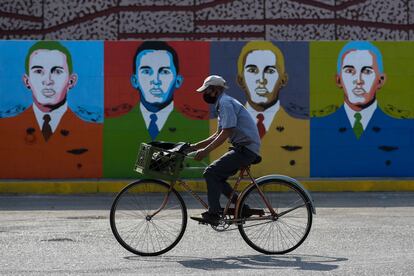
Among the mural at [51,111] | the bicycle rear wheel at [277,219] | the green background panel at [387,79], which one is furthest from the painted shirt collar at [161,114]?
the bicycle rear wheel at [277,219]

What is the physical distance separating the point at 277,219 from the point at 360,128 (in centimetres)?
833

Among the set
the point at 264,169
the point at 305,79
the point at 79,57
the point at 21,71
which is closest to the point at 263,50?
the point at 305,79

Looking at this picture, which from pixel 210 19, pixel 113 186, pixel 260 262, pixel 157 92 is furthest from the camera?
pixel 210 19

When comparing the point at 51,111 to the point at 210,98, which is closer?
the point at 210,98

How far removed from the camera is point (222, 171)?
7.37m

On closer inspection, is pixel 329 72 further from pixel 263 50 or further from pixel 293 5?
pixel 293 5

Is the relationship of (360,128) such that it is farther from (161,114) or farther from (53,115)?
(53,115)

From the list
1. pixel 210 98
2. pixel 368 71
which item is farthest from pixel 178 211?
pixel 368 71

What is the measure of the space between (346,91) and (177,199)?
347 inches

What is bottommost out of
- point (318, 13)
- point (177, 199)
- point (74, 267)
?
point (74, 267)

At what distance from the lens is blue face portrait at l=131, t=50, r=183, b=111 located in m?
15.3

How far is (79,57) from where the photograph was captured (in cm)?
1527

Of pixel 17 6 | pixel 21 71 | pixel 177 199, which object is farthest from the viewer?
pixel 17 6

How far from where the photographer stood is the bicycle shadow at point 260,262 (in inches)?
269
